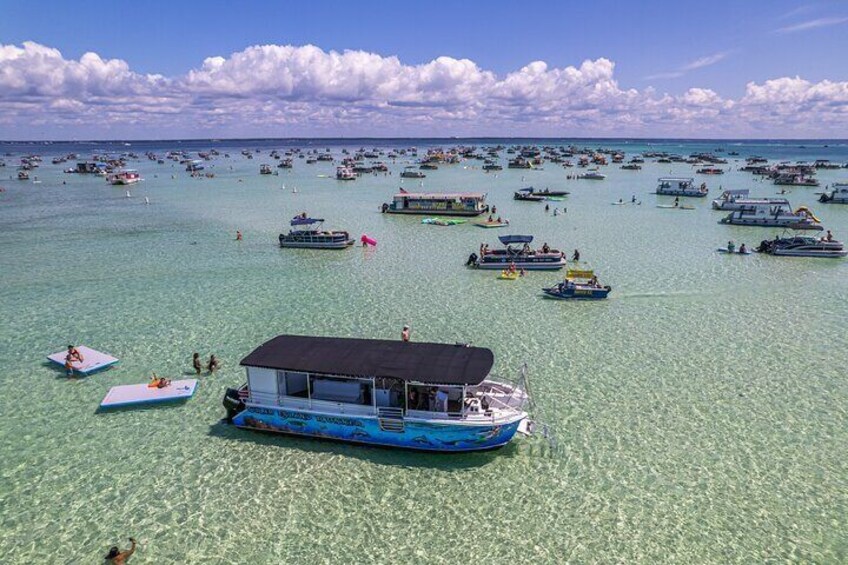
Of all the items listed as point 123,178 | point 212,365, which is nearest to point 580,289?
point 212,365

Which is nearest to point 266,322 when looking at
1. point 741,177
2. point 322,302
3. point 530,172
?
point 322,302

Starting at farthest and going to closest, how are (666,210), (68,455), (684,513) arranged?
1. (666,210)
2. (68,455)
3. (684,513)

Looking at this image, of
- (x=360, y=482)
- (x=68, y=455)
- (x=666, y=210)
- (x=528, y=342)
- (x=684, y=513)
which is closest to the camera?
(x=684, y=513)

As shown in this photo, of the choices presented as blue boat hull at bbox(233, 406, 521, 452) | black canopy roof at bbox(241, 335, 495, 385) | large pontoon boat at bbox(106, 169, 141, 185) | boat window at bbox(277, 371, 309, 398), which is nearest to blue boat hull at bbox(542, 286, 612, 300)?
black canopy roof at bbox(241, 335, 495, 385)

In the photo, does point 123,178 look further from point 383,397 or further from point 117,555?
point 117,555

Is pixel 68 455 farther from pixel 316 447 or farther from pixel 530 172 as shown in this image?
pixel 530 172

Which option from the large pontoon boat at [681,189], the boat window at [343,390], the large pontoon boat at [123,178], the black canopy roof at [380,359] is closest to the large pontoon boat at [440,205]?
the large pontoon boat at [681,189]

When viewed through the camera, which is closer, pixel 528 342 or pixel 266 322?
pixel 528 342
